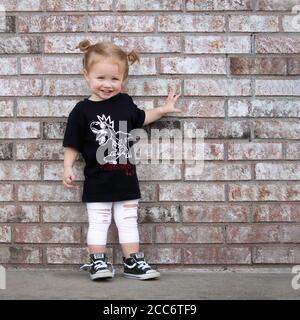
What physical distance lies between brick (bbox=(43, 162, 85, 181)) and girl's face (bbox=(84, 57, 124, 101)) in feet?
1.56

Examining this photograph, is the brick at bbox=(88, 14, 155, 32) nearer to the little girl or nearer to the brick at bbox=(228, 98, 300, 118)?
the little girl

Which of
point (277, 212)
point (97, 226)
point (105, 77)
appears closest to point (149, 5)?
point (105, 77)

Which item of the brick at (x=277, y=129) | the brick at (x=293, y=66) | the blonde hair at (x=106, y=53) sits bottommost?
the brick at (x=277, y=129)

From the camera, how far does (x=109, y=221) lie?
3.86 m

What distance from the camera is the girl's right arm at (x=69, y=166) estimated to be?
380 cm

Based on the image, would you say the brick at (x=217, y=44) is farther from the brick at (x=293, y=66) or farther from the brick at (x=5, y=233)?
the brick at (x=5, y=233)

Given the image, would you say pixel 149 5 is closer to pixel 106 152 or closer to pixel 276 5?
pixel 276 5

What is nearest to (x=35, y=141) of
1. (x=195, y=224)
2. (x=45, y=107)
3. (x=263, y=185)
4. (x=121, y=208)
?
(x=45, y=107)

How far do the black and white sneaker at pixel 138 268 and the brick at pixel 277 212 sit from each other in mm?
720

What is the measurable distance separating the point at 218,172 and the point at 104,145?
72 centimetres

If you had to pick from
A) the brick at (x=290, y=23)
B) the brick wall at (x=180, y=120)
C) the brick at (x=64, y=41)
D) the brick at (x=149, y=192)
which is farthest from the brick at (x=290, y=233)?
the brick at (x=64, y=41)

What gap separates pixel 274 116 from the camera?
396 cm

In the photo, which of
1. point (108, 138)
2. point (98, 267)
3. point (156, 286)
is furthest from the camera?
point (108, 138)

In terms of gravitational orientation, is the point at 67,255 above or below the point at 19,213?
below
